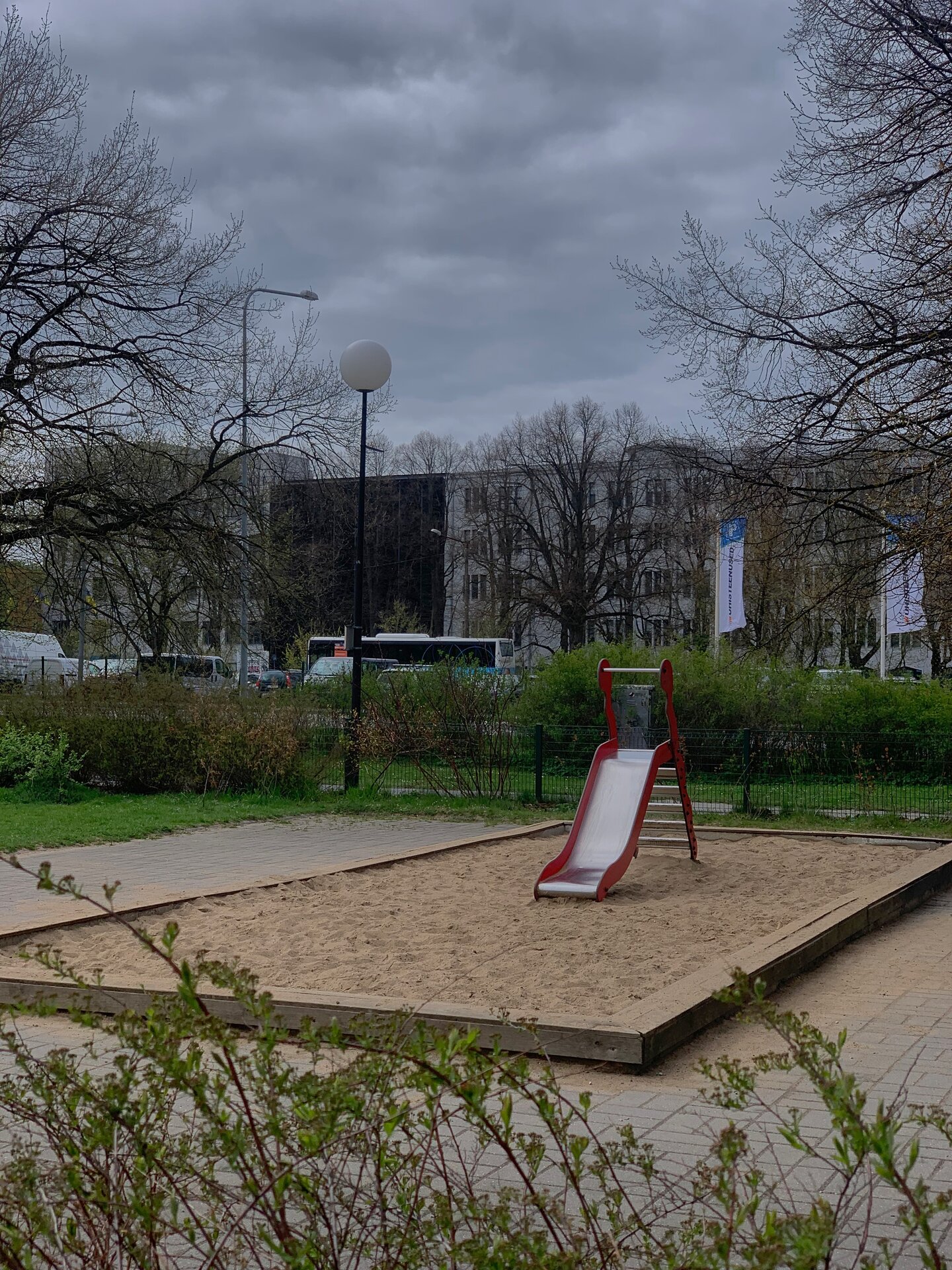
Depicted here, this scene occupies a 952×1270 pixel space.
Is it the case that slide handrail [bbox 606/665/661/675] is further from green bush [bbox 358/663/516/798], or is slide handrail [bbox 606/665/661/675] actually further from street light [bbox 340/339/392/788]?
street light [bbox 340/339/392/788]

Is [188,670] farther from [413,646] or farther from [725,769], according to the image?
[413,646]

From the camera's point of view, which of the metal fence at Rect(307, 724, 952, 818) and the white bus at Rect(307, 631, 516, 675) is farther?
the white bus at Rect(307, 631, 516, 675)

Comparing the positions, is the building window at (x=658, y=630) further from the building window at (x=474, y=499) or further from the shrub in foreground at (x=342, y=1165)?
the shrub in foreground at (x=342, y=1165)

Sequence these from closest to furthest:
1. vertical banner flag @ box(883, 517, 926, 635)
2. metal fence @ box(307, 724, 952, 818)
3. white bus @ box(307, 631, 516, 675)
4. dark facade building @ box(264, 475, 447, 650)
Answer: vertical banner flag @ box(883, 517, 926, 635) < metal fence @ box(307, 724, 952, 818) < white bus @ box(307, 631, 516, 675) < dark facade building @ box(264, 475, 447, 650)

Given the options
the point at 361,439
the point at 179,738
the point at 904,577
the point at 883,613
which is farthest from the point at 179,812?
the point at 883,613

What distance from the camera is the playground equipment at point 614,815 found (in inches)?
397

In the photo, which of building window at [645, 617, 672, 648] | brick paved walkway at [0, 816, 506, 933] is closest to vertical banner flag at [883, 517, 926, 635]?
brick paved walkway at [0, 816, 506, 933]

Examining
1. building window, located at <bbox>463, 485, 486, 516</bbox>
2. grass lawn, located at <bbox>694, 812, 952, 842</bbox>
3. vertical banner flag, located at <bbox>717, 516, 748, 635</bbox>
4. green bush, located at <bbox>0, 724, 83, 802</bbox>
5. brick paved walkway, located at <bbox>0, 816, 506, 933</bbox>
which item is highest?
building window, located at <bbox>463, 485, 486, 516</bbox>

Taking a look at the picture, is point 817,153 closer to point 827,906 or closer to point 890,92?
point 890,92

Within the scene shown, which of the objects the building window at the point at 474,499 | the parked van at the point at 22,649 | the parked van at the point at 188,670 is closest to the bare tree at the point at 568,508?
the building window at the point at 474,499

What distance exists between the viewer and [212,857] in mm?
12664

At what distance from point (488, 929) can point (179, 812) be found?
8.59m

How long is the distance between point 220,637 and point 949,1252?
1969cm

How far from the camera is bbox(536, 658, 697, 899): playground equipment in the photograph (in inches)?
397
